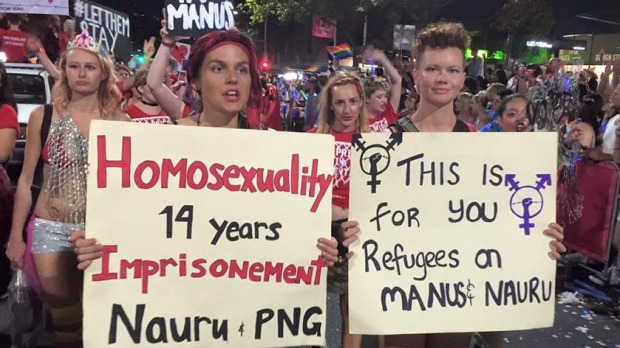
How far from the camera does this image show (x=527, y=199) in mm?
2471

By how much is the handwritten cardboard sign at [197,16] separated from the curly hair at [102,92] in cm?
81

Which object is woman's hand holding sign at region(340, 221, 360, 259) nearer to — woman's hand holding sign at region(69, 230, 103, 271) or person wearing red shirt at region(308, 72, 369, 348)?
person wearing red shirt at region(308, 72, 369, 348)

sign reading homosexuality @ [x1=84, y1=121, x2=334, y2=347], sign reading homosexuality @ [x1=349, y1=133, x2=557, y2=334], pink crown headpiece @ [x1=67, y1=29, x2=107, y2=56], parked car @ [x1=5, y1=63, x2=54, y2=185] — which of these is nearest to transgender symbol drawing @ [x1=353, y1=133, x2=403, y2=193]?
sign reading homosexuality @ [x1=349, y1=133, x2=557, y2=334]

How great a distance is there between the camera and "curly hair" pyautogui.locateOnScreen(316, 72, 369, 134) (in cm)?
364

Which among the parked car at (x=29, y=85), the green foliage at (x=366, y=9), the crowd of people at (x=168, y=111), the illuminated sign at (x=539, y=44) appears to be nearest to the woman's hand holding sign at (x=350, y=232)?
the crowd of people at (x=168, y=111)

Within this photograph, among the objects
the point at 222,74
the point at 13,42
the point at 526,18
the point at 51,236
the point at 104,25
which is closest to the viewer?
the point at 222,74

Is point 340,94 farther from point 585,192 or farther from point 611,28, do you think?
point 611,28

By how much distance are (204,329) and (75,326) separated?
0.96 meters

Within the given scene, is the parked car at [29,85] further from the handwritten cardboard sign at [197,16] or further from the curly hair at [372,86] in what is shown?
the curly hair at [372,86]

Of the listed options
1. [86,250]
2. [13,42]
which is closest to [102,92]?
[86,250]

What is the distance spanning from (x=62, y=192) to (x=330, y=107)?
174cm

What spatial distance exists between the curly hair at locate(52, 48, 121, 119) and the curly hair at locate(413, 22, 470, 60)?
1.65 meters

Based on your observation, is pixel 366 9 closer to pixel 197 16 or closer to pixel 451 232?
pixel 197 16

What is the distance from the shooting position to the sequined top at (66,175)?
273 centimetres
